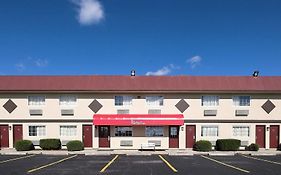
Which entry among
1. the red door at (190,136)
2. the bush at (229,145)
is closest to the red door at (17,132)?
the red door at (190,136)

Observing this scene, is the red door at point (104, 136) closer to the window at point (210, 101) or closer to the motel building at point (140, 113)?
the motel building at point (140, 113)

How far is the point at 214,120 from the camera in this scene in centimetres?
2703

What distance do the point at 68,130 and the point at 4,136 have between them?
628 centimetres

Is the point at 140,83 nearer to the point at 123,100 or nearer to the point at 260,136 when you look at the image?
the point at 123,100

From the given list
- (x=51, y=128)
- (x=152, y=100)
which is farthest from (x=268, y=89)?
(x=51, y=128)

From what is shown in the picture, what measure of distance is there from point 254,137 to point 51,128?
20010 mm

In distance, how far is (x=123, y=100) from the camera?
27.2 metres

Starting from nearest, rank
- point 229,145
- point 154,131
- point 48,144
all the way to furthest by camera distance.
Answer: point 229,145 → point 48,144 → point 154,131

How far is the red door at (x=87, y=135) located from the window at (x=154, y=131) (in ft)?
18.1

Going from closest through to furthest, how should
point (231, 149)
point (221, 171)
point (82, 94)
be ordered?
point (221, 171) < point (231, 149) < point (82, 94)

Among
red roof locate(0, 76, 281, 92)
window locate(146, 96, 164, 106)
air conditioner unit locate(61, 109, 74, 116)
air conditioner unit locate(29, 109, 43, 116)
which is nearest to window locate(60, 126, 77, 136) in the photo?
air conditioner unit locate(61, 109, 74, 116)

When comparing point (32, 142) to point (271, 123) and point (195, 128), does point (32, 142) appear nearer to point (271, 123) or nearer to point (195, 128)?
point (195, 128)

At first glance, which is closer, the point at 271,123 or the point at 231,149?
the point at 231,149

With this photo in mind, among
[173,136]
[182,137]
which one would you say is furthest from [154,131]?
[182,137]
